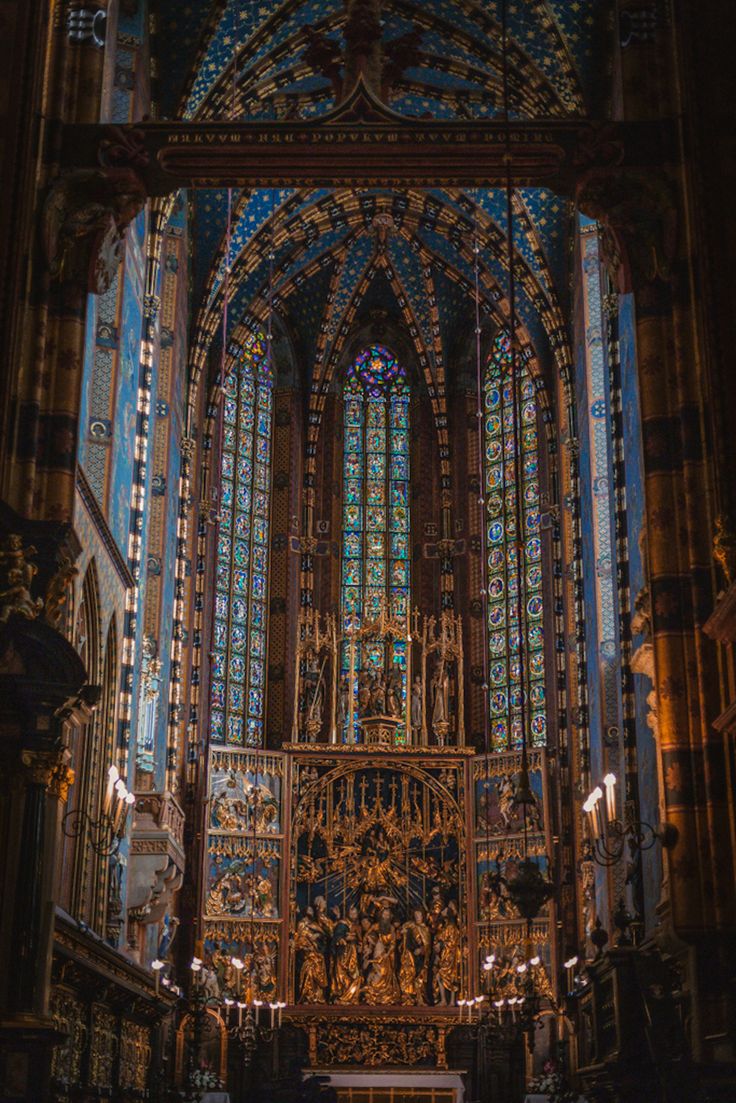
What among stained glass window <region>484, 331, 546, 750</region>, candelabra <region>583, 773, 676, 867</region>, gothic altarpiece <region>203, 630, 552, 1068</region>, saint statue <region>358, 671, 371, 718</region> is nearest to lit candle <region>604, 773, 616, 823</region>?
candelabra <region>583, 773, 676, 867</region>

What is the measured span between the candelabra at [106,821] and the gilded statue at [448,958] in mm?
9206

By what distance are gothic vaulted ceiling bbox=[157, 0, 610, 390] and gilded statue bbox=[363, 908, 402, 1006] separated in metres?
10.5

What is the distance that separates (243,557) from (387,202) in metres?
6.99

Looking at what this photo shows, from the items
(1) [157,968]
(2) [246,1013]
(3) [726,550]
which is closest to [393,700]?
(2) [246,1013]

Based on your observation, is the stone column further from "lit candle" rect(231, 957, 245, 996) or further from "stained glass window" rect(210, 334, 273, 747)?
"stained glass window" rect(210, 334, 273, 747)

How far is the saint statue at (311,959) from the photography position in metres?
24.9

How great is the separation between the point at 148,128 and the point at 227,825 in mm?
12823

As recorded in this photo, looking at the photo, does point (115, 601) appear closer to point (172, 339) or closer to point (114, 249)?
point (114, 249)

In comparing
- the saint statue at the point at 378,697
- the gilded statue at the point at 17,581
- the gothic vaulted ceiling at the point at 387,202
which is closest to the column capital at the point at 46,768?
the gilded statue at the point at 17,581

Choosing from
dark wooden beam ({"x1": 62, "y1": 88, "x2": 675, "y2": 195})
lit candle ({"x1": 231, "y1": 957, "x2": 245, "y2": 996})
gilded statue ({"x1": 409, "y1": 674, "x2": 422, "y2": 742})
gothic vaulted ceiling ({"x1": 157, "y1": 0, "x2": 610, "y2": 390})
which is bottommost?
lit candle ({"x1": 231, "y1": 957, "x2": 245, "y2": 996})

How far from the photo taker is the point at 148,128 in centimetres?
1577

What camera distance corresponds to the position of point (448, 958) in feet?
82.9

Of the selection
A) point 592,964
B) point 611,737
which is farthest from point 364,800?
point 592,964

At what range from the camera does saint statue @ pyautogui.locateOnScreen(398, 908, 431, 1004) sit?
25.0 metres
